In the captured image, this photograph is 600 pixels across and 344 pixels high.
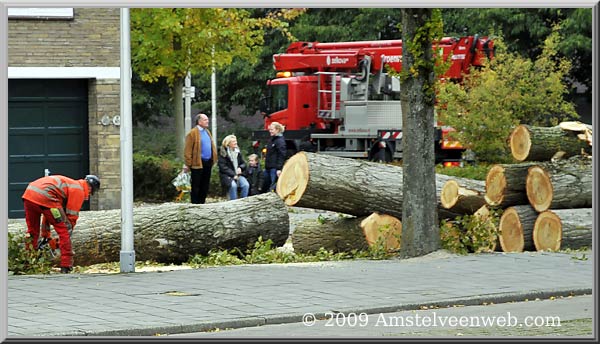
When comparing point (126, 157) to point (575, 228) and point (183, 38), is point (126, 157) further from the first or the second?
point (183, 38)

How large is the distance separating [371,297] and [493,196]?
5086 mm

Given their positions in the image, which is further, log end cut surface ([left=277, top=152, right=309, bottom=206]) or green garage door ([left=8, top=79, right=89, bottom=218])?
green garage door ([left=8, top=79, right=89, bottom=218])

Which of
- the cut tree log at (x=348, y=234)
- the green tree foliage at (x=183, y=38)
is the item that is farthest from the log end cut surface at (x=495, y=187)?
the green tree foliage at (x=183, y=38)

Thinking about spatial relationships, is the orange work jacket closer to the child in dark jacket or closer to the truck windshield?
the child in dark jacket

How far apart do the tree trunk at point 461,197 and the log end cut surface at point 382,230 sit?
2.65ft

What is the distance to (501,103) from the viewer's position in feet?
90.6

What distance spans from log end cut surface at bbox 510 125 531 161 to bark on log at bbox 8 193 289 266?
3880 millimetres

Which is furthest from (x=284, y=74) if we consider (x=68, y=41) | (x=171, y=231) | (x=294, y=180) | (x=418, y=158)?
(x=171, y=231)

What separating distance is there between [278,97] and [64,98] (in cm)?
1410

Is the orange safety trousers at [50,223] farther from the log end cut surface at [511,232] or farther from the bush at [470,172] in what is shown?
the bush at [470,172]

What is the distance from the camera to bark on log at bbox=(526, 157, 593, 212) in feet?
55.1

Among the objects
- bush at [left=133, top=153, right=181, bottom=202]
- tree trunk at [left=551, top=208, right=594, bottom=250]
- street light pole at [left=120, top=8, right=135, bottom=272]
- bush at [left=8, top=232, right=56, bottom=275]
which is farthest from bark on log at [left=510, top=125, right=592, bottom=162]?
bush at [left=133, top=153, right=181, bottom=202]

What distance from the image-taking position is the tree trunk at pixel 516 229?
16.8 meters

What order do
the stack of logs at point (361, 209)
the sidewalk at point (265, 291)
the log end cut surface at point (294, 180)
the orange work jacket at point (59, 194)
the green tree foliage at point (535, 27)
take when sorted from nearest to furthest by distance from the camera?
the sidewalk at point (265, 291) → the orange work jacket at point (59, 194) → the stack of logs at point (361, 209) → the log end cut surface at point (294, 180) → the green tree foliage at point (535, 27)
